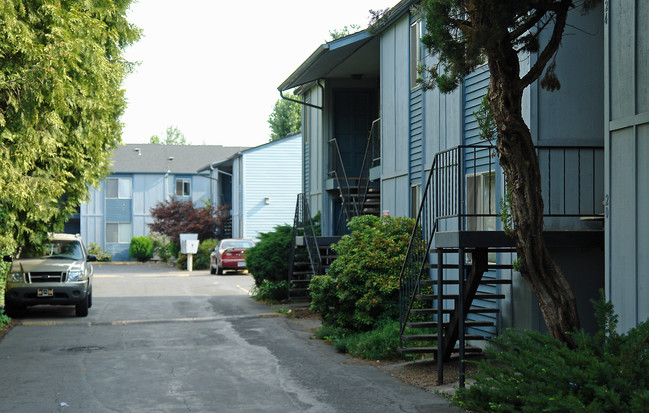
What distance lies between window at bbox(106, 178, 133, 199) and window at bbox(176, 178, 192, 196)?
3587mm

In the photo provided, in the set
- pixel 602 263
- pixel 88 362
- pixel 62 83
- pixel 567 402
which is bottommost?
pixel 88 362

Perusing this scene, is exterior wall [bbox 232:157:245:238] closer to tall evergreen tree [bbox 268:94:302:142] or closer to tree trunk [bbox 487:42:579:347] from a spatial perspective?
tall evergreen tree [bbox 268:94:302:142]

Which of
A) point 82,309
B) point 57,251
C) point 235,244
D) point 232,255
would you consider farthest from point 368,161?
point 235,244

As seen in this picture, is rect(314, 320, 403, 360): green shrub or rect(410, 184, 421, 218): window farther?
rect(410, 184, 421, 218): window

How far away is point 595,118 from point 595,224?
5.06 ft

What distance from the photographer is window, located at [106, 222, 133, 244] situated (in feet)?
189

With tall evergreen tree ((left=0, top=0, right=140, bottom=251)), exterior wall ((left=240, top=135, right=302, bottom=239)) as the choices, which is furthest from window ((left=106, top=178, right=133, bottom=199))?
tall evergreen tree ((left=0, top=0, right=140, bottom=251))

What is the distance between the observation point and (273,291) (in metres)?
21.8

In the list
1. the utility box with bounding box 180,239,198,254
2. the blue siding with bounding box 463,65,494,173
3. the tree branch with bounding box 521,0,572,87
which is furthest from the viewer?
the utility box with bounding box 180,239,198,254

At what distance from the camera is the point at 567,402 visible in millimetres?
4957

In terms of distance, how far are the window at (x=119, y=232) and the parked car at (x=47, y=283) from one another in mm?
39939

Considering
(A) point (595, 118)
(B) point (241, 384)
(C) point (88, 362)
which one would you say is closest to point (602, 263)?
(A) point (595, 118)

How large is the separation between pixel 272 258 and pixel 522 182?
14.9m

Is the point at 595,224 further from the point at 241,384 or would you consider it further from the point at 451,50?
the point at 241,384
